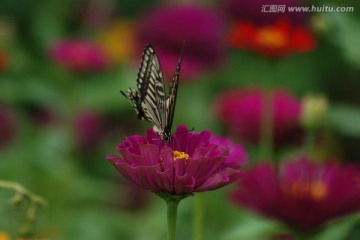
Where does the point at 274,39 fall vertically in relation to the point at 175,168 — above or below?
above

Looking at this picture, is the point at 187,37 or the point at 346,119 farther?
the point at 187,37

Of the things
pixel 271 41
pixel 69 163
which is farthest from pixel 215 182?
pixel 69 163

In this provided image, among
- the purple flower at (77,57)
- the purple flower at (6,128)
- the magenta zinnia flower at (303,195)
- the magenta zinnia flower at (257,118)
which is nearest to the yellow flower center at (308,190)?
the magenta zinnia flower at (303,195)

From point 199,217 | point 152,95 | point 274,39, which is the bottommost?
point 199,217

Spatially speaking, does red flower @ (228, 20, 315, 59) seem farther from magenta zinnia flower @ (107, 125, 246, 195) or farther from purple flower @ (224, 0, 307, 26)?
magenta zinnia flower @ (107, 125, 246, 195)

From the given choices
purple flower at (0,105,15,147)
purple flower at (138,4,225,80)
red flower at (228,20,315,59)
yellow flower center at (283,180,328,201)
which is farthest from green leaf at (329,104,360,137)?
purple flower at (0,105,15,147)

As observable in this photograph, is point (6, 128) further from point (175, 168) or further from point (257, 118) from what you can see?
point (175, 168)

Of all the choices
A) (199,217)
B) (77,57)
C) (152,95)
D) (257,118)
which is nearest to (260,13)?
(257,118)

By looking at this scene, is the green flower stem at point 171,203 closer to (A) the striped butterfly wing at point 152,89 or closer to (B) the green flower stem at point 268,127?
(A) the striped butterfly wing at point 152,89
